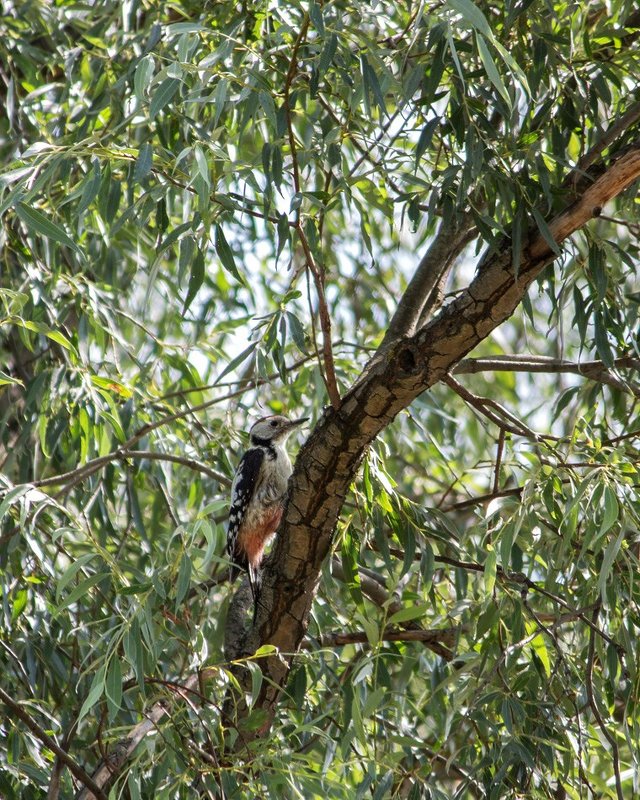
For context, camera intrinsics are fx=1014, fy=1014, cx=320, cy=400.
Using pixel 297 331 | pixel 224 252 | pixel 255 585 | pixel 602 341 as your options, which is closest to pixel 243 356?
pixel 297 331

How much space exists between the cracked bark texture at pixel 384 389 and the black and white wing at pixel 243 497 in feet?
3.95

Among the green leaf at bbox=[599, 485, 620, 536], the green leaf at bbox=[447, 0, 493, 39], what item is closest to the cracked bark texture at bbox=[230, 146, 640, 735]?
the green leaf at bbox=[599, 485, 620, 536]

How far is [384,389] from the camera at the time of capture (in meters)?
2.13

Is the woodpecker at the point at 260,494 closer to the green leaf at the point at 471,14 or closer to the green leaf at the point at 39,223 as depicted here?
the green leaf at the point at 39,223

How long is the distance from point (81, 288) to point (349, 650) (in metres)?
2.03

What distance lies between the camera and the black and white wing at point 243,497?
11.8 feet

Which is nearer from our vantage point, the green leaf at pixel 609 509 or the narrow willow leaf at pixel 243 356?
the green leaf at pixel 609 509

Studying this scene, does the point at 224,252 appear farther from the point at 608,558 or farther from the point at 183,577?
the point at 608,558

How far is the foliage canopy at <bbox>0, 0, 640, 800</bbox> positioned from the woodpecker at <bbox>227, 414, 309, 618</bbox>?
17 centimetres

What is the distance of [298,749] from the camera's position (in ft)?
7.82

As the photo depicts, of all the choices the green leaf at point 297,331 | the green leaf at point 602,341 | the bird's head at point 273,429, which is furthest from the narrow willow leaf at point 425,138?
the bird's head at point 273,429

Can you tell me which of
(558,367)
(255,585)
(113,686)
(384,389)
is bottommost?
(113,686)

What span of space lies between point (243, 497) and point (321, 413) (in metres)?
1.05

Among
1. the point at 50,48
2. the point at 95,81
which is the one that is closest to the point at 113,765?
the point at 95,81
